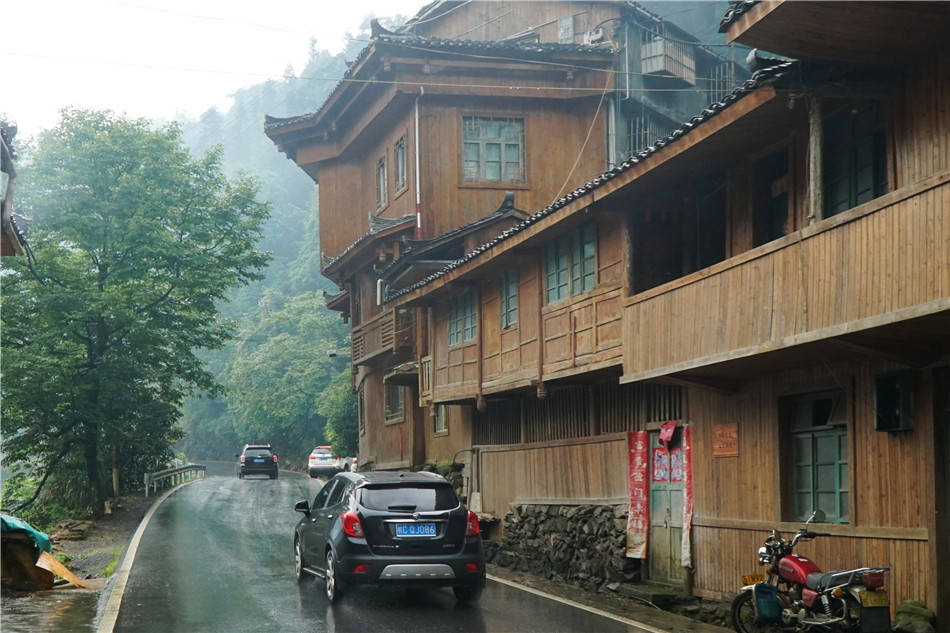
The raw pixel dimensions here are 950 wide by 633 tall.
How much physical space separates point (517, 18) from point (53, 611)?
24.8m

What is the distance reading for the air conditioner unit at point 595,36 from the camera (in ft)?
102

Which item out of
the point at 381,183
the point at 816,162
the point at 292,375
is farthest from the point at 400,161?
the point at 292,375

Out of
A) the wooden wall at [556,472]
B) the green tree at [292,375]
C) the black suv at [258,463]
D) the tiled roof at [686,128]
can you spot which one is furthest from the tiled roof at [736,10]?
the green tree at [292,375]

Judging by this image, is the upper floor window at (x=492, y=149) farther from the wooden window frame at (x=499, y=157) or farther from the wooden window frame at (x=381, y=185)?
the wooden window frame at (x=381, y=185)

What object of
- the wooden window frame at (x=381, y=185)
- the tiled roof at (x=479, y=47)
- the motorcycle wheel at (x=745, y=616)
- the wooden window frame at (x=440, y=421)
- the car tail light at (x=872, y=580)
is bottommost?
the motorcycle wheel at (x=745, y=616)

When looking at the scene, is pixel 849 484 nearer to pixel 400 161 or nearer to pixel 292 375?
pixel 400 161

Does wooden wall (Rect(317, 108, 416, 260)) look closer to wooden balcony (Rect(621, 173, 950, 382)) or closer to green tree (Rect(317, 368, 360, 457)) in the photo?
wooden balcony (Rect(621, 173, 950, 382))

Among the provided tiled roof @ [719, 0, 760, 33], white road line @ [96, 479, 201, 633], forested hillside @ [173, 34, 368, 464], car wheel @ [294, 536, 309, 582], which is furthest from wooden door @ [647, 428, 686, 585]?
forested hillside @ [173, 34, 368, 464]

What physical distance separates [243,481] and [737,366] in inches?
1441

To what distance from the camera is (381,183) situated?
32469mm

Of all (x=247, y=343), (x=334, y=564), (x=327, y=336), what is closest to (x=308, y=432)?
(x=327, y=336)

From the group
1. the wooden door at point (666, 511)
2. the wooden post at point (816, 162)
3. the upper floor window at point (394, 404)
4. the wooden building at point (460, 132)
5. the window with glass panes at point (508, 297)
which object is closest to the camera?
the wooden post at point (816, 162)

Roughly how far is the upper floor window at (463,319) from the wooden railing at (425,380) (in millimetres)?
1430

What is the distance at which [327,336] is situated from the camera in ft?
238
